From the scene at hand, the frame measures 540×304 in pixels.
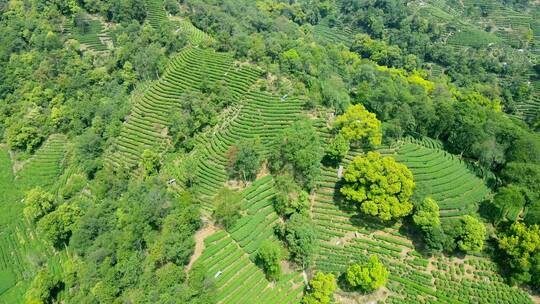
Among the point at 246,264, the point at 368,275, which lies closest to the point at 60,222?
the point at 246,264

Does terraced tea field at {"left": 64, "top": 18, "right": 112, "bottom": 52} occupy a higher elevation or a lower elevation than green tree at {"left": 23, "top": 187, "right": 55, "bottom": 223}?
higher

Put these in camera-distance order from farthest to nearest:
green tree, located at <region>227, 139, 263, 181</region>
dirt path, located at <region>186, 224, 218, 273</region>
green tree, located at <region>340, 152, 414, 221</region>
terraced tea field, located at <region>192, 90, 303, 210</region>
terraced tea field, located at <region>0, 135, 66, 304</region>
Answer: terraced tea field, located at <region>0, 135, 66, 304</region>, terraced tea field, located at <region>192, 90, 303, 210</region>, green tree, located at <region>227, 139, 263, 181</region>, green tree, located at <region>340, 152, 414, 221</region>, dirt path, located at <region>186, 224, 218, 273</region>

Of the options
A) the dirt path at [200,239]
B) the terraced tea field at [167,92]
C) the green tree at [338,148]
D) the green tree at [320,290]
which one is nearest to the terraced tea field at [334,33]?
the terraced tea field at [167,92]

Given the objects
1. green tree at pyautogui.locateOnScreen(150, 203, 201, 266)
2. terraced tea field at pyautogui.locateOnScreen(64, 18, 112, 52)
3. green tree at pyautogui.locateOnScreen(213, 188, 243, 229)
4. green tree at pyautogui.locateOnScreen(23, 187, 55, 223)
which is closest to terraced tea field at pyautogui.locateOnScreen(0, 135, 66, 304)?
green tree at pyautogui.locateOnScreen(23, 187, 55, 223)

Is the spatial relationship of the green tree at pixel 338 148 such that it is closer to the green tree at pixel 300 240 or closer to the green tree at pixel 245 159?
the green tree at pixel 245 159

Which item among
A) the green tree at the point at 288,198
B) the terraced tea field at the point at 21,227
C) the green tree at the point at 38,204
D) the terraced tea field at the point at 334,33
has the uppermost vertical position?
the green tree at the point at 288,198

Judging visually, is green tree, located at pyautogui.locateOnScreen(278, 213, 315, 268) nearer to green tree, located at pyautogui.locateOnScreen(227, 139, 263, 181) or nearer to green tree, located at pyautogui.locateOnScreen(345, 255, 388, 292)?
green tree, located at pyautogui.locateOnScreen(345, 255, 388, 292)

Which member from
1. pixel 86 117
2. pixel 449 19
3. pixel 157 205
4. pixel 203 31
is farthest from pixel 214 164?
pixel 449 19

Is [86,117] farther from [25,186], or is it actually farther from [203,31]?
[203,31]
